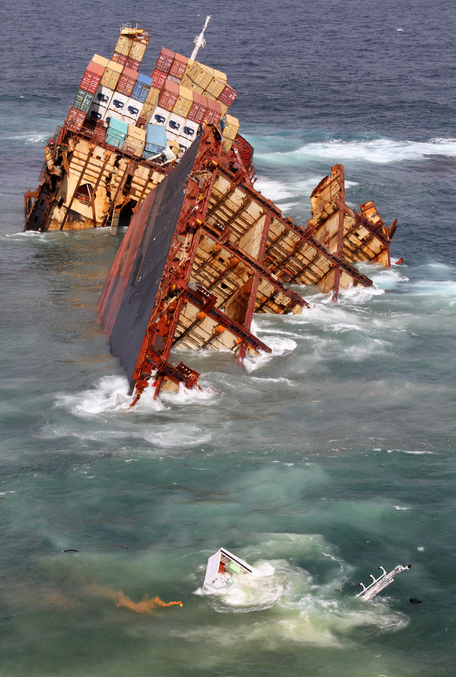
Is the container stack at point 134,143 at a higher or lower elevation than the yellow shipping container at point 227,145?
lower

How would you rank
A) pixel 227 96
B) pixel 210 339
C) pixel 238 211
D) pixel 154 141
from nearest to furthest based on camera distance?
pixel 210 339
pixel 238 211
pixel 154 141
pixel 227 96

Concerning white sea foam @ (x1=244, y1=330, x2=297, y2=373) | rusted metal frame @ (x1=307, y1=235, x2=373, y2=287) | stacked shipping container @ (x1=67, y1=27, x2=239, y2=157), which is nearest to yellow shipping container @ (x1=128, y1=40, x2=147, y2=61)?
stacked shipping container @ (x1=67, y1=27, x2=239, y2=157)

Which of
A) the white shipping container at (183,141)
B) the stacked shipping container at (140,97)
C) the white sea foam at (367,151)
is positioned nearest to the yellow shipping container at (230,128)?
the stacked shipping container at (140,97)

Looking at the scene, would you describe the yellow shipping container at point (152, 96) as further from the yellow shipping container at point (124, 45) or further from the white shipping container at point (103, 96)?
the yellow shipping container at point (124, 45)

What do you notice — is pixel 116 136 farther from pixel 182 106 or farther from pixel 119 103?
pixel 182 106

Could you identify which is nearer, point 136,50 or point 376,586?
point 376,586

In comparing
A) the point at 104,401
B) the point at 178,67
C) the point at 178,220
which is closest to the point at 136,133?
the point at 178,67

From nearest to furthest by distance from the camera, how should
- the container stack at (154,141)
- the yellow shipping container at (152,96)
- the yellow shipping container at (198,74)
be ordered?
the container stack at (154,141), the yellow shipping container at (152,96), the yellow shipping container at (198,74)
